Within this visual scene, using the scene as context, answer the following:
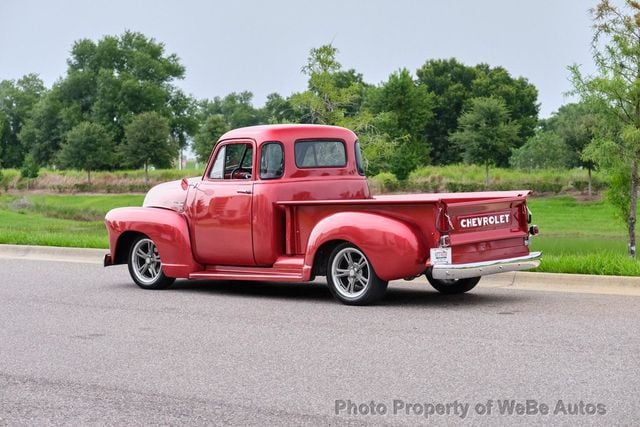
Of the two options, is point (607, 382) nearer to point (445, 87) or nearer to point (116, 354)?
point (116, 354)

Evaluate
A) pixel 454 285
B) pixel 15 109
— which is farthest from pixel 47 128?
pixel 454 285

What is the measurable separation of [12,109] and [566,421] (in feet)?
383

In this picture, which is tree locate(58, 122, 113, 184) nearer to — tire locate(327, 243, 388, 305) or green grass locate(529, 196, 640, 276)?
green grass locate(529, 196, 640, 276)

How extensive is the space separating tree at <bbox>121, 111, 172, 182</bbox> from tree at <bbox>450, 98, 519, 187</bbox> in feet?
87.8

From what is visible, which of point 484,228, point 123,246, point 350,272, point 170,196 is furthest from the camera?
point 123,246

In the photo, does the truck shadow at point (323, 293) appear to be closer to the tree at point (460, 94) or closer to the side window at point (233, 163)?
the side window at point (233, 163)

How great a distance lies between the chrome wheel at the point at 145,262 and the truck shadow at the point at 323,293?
1.04 feet

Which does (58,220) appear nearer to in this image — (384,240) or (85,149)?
(384,240)

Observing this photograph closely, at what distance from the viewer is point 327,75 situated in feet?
128

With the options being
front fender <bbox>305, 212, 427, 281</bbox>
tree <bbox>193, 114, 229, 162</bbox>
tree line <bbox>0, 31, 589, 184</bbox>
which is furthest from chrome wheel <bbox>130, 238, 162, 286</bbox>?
tree <bbox>193, 114, 229, 162</bbox>

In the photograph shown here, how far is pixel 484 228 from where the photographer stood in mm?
10875

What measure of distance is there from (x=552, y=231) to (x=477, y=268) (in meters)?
25.5

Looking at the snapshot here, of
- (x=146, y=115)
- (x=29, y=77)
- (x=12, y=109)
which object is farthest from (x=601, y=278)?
(x=29, y=77)

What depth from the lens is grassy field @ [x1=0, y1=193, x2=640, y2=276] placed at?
13.4 m
